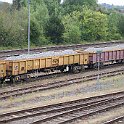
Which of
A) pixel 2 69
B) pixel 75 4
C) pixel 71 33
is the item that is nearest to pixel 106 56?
pixel 2 69

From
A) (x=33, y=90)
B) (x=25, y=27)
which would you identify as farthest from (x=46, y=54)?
(x=25, y=27)

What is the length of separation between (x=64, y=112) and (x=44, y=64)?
1143cm

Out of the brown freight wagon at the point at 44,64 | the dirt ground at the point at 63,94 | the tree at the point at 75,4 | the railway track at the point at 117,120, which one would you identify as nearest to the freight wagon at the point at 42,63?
the brown freight wagon at the point at 44,64

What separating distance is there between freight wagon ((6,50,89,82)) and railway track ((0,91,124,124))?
24.1 ft

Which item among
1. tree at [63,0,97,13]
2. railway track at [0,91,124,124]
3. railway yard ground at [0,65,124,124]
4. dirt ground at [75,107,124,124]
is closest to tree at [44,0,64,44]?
tree at [63,0,97,13]

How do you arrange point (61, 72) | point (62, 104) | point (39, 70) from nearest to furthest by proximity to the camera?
point (62, 104), point (39, 70), point (61, 72)

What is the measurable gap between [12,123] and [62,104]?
4.43 m

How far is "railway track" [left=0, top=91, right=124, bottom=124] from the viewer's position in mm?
17422

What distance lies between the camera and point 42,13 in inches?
2598

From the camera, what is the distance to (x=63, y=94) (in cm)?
2400

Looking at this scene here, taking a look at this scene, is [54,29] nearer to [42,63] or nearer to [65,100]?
[42,63]

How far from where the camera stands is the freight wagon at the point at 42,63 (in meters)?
27.2

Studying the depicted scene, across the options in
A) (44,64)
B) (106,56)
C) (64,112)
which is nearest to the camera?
(64,112)

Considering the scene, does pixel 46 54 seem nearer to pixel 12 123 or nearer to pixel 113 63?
pixel 113 63
